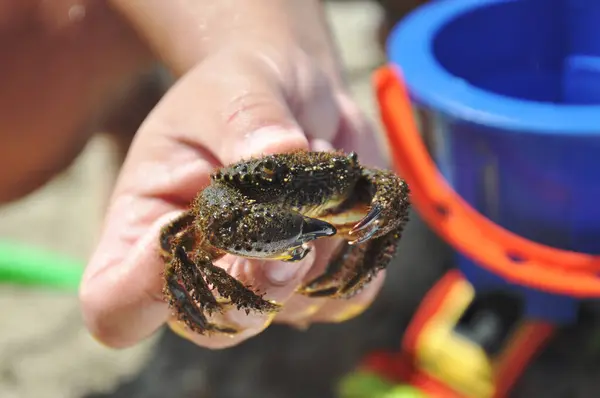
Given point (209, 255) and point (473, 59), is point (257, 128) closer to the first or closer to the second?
point (209, 255)

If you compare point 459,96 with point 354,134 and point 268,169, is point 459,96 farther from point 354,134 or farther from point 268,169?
point 268,169

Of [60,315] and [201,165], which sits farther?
[60,315]

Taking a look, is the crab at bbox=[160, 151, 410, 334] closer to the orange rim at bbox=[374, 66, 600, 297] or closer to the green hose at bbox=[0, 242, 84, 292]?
the orange rim at bbox=[374, 66, 600, 297]

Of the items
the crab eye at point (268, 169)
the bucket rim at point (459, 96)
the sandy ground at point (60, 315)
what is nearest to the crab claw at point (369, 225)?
the crab eye at point (268, 169)

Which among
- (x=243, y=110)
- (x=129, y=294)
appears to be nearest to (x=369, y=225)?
(x=243, y=110)

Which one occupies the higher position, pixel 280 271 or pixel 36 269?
pixel 280 271

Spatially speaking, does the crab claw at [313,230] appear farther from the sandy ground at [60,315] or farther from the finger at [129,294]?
the sandy ground at [60,315]
